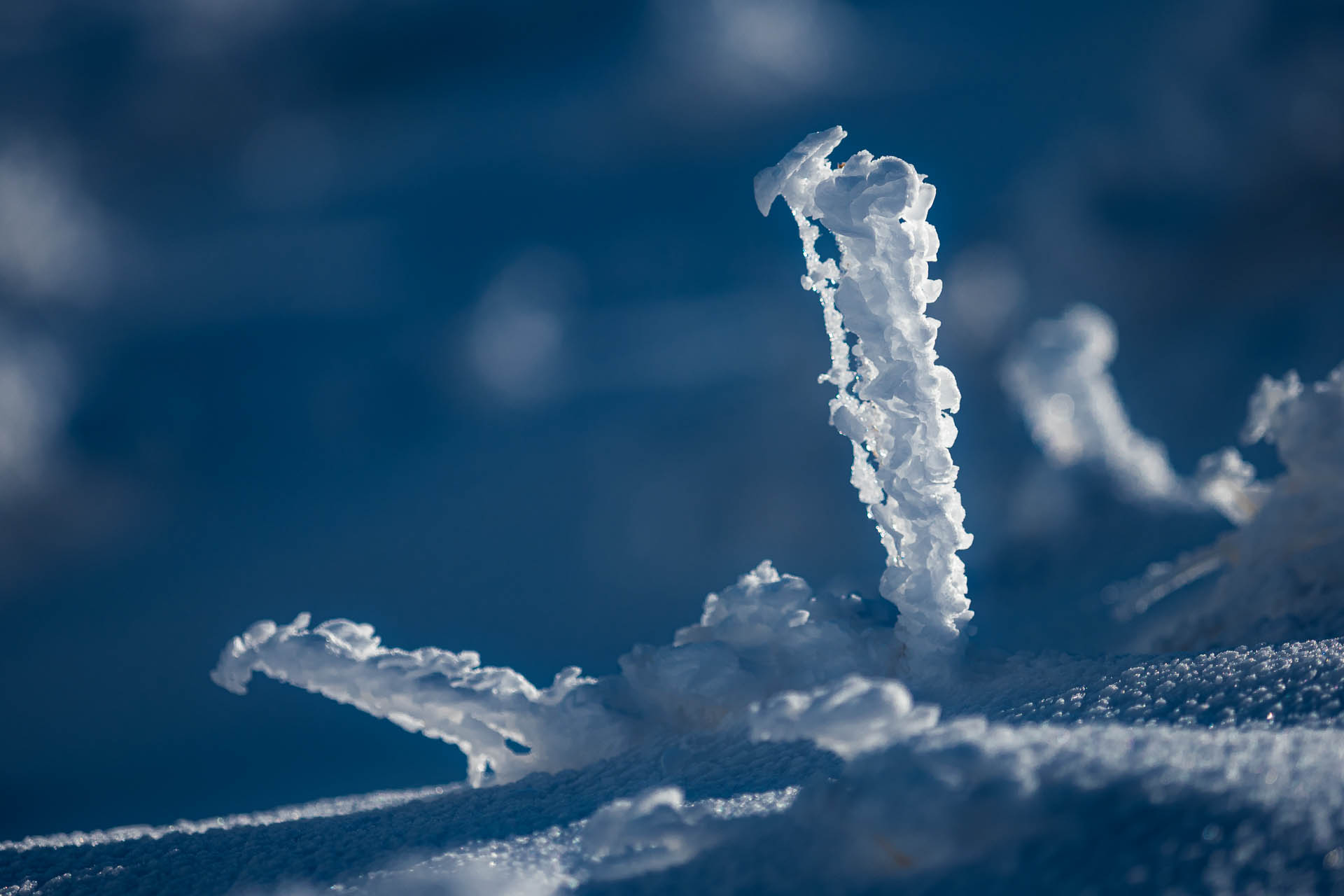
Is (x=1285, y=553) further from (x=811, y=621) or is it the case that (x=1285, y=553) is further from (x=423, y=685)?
(x=423, y=685)

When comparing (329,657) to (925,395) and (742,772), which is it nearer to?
(742,772)

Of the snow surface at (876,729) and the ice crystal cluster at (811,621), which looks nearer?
the snow surface at (876,729)

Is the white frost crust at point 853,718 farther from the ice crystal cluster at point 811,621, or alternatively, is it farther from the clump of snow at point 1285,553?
the clump of snow at point 1285,553

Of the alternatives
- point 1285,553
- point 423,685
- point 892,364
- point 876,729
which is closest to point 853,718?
point 876,729

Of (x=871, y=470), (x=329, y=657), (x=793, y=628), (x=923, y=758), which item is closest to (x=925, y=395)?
(x=871, y=470)

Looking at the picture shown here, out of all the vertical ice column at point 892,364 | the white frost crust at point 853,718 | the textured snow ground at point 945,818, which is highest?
the vertical ice column at point 892,364

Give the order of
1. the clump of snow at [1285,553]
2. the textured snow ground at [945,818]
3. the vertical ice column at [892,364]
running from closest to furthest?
the textured snow ground at [945,818], the vertical ice column at [892,364], the clump of snow at [1285,553]

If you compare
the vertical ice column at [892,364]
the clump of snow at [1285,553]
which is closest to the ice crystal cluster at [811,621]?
the vertical ice column at [892,364]
